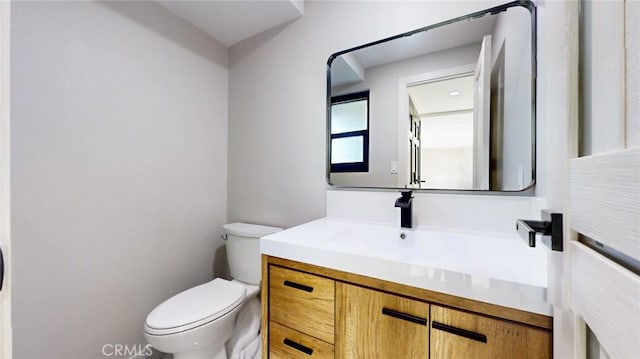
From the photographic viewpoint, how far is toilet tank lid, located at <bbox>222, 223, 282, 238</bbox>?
63.2 inches

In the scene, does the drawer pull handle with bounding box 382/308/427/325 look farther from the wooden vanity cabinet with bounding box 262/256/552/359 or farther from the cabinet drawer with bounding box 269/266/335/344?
the cabinet drawer with bounding box 269/266/335/344

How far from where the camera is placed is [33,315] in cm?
109

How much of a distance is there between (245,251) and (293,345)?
81 centimetres

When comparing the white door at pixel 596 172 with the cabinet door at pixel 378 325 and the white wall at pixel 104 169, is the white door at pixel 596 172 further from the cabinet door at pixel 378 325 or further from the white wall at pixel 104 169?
the white wall at pixel 104 169

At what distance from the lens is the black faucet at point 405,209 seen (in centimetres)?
117

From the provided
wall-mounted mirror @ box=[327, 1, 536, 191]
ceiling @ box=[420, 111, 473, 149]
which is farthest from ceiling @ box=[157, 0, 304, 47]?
ceiling @ box=[420, 111, 473, 149]

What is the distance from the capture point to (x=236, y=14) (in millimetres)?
1644

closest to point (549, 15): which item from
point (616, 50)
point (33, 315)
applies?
point (616, 50)

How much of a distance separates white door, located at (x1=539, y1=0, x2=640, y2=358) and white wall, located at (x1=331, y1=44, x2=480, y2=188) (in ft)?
2.72

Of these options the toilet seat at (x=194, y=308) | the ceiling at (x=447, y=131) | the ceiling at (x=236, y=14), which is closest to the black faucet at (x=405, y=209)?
the ceiling at (x=447, y=131)

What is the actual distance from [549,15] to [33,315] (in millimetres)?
2065

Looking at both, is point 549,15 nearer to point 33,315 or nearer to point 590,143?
point 590,143

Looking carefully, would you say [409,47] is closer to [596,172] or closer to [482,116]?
[482,116]
